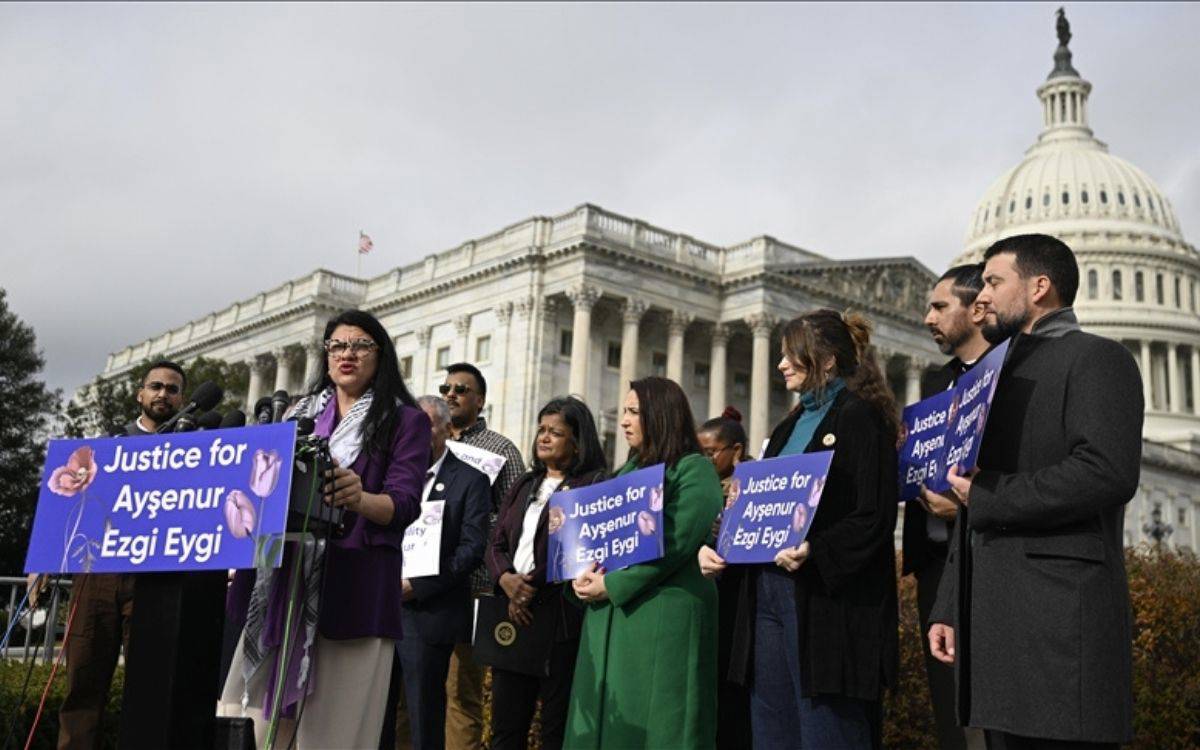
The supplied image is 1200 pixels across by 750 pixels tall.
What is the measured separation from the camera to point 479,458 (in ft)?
26.1

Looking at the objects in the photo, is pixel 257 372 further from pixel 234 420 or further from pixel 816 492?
pixel 816 492

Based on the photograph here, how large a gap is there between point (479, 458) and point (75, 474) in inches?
142

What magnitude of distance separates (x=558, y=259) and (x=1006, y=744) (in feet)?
149

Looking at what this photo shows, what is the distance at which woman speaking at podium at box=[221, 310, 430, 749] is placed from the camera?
487 cm

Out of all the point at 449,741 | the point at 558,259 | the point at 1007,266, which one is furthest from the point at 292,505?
the point at 558,259

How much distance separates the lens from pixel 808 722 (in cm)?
532

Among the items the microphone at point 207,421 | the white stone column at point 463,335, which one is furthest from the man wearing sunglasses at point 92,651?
the white stone column at point 463,335

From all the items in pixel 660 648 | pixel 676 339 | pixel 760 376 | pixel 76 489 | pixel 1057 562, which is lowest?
pixel 660 648

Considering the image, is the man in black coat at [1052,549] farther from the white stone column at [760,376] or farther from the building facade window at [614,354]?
the building facade window at [614,354]

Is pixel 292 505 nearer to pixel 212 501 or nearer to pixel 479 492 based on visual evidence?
pixel 212 501

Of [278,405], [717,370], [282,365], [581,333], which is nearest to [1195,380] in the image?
[717,370]

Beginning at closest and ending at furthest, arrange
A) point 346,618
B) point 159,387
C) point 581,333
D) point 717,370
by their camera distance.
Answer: point 346,618 → point 159,387 → point 581,333 → point 717,370

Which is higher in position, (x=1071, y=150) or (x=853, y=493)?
(x=1071, y=150)

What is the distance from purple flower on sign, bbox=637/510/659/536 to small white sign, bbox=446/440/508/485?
2164 millimetres
